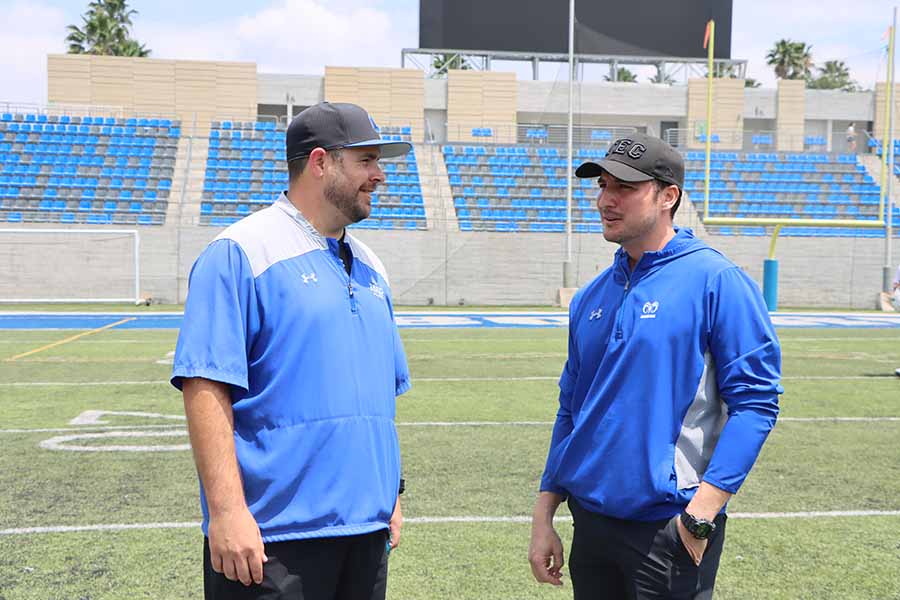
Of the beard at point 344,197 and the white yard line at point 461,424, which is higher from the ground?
the beard at point 344,197

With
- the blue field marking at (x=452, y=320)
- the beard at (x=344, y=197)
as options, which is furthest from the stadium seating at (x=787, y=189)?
the beard at (x=344, y=197)

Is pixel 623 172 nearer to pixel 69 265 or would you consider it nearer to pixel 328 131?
pixel 328 131

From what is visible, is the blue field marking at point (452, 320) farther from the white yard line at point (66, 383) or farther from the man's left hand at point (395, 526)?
the man's left hand at point (395, 526)

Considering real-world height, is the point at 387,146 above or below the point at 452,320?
above

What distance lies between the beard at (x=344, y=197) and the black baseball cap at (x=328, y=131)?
10cm

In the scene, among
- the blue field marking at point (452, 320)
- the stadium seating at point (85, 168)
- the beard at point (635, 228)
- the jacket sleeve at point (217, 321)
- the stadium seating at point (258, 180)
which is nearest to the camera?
the jacket sleeve at point (217, 321)

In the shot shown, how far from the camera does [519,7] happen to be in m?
34.8

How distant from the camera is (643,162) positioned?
7.95 ft

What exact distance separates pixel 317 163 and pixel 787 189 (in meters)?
29.4

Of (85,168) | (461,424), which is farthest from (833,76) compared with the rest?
(461,424)

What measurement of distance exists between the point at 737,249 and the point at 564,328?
1153 centimetres

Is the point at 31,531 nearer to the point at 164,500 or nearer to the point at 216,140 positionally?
the point at 164,500

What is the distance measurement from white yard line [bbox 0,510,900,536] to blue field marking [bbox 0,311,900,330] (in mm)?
12211

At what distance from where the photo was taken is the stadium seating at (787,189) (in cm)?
2809
